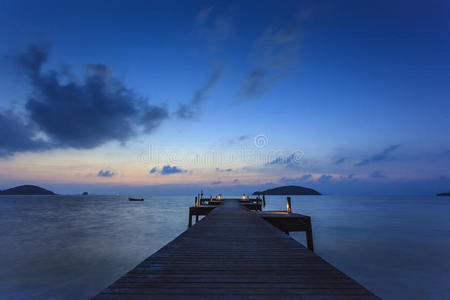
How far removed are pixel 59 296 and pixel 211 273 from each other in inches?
345

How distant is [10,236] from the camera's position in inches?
815

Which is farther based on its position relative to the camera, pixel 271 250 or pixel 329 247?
pixel 329 247

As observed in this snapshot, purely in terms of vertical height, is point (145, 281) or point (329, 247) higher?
point (145, 281)

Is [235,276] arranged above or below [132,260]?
above

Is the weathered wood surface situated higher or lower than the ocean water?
higher

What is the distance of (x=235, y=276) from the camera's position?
3816 millimetres

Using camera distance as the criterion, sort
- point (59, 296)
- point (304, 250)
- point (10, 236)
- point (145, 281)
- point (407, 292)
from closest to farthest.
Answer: point (145, 281) → point (304, 250) → point (59, 296) → point (407, 292) → point (10, 236)

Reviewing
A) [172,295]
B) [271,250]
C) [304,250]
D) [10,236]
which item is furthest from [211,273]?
[10,236]

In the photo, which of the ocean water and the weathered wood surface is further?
the ocean water

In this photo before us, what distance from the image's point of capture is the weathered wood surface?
3.21 metres

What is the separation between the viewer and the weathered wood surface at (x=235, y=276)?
10.5ft

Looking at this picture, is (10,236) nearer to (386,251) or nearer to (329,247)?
(329,247)

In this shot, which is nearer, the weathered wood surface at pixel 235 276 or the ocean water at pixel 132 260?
the weathered wood surface at pixel 235 276

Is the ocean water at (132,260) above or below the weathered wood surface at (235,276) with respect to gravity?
below
